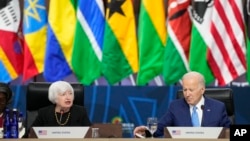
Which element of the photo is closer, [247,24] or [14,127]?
[14,127]

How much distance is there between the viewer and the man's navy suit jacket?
6230 millimetres

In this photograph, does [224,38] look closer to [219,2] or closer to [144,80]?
[219,2]

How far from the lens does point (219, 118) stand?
6.23 meters

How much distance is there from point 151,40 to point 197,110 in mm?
2167

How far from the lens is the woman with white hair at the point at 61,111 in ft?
21.0

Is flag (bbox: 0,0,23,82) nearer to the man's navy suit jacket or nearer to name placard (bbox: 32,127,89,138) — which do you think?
the man's navy suit jacket

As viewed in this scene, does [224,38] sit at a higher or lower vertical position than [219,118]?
higher

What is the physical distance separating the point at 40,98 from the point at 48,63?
5.12ft

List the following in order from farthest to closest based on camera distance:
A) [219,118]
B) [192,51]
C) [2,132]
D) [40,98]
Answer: [192,51] → [40,98] → [219,118] → [2,132]

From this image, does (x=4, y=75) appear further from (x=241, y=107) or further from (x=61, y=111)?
(x=241, y=107)

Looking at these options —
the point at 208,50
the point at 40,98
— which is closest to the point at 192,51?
the point at 208,50

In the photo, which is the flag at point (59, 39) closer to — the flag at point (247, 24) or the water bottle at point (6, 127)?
the flag at point (247, 24)

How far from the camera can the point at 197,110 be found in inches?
250

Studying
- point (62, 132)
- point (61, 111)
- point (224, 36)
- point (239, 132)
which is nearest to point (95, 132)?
point (62, 132)
